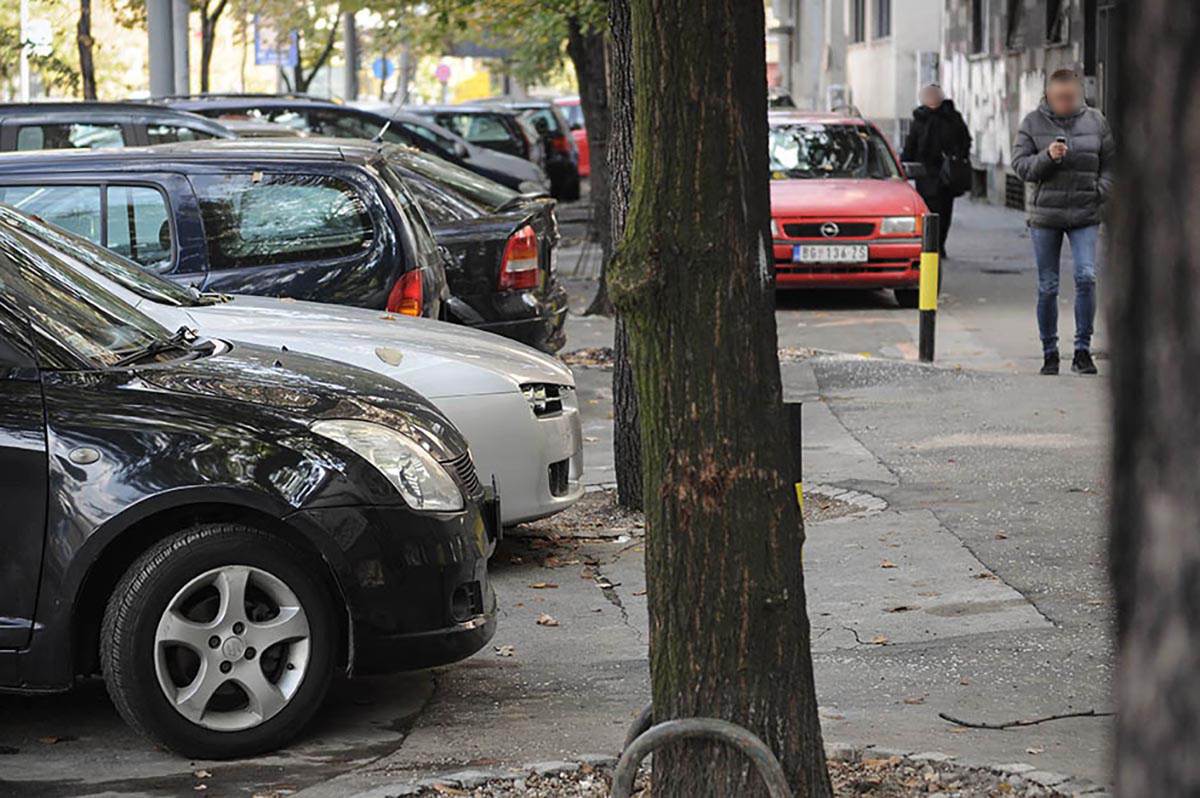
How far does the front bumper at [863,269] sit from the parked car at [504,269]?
230 inches

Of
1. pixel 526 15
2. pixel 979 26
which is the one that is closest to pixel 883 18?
pixel 979 26

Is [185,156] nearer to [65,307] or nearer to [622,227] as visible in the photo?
[622,227]

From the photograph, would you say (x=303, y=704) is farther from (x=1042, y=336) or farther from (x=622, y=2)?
(x=1042, y=336)

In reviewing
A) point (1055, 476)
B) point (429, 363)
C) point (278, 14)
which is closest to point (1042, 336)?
point (1055, 476)

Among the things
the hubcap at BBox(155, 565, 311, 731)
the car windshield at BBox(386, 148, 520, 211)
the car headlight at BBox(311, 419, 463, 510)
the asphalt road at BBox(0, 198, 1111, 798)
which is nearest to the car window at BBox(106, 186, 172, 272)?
the asphalt road at BBox(0, 198, 1111, 798)

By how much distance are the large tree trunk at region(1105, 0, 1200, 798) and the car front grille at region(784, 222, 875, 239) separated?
1579 cm

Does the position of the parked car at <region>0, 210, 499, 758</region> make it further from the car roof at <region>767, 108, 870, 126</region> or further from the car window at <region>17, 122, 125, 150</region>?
the car roof at <region>767, 108, 870, 126</region>

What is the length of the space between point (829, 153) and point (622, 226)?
10257 millimetres

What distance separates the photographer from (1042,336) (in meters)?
13.0

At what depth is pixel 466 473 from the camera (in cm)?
602

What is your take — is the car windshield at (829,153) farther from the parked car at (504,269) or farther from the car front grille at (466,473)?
the car front grille at (466,473)

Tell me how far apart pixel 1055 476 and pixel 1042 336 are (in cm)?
369

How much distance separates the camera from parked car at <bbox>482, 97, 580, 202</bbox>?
110 feet

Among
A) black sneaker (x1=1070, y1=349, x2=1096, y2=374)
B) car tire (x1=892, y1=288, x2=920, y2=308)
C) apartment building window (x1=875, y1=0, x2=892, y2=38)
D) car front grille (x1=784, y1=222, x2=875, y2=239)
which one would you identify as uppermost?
apartment building window (x1=875, y1=0, x2=892, y2=38)
